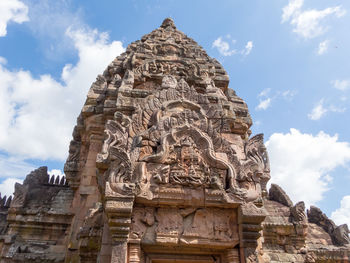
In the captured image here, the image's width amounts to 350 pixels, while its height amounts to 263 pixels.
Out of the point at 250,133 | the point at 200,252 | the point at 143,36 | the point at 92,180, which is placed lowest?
the point at 200,252

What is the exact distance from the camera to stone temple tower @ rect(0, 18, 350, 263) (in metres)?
4.48

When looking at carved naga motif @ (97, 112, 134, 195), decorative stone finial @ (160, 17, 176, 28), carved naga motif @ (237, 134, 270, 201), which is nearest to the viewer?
carved naga motif @ (97, 112, 134, 195)

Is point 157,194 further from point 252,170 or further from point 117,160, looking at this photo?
point 252,170

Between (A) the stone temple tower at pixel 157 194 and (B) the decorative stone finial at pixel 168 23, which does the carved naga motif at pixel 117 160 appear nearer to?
(A) the stone temple tower at pixel 157 194

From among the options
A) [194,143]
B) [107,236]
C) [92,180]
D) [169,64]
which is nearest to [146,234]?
[107,236]

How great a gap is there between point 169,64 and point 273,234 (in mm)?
5818

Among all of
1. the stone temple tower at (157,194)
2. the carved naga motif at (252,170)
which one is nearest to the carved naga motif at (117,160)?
the stone temple tower at (157,194)

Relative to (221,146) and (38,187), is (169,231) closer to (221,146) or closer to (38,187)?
(221,146)

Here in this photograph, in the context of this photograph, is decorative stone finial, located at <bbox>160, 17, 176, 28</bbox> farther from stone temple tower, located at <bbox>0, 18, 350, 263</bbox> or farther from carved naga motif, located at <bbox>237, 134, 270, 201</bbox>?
carved naga motif, located at <bbox>237, 134, 270, 201</bbox>

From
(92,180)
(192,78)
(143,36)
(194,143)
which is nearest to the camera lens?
(194,143)

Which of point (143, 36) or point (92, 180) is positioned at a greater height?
point (143, 36)

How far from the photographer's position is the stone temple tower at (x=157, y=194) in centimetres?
448

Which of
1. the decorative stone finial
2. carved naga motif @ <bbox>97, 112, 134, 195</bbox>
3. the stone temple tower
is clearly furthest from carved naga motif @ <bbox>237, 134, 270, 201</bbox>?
the decorative stone finial

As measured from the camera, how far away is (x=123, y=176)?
4.50 metres
